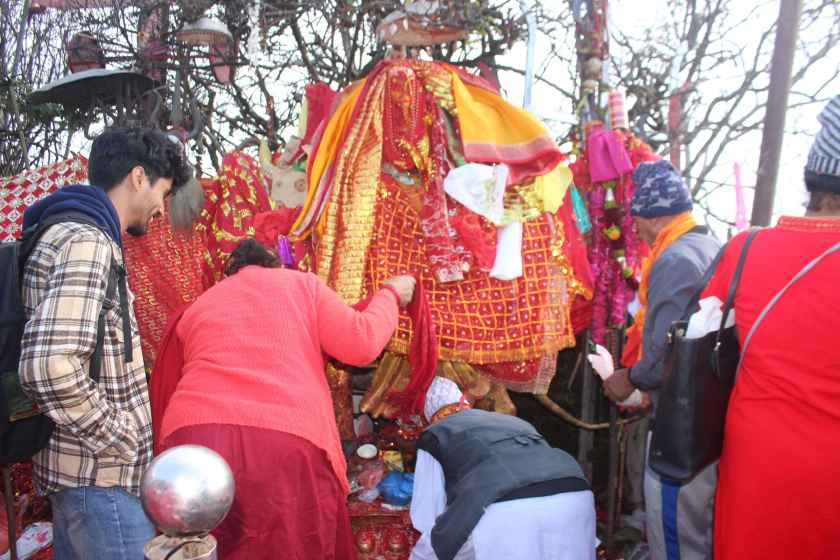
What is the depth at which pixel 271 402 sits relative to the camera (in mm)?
2293

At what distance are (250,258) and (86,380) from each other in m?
0.89

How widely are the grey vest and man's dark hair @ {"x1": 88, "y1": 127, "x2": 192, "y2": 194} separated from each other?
153 centimetres

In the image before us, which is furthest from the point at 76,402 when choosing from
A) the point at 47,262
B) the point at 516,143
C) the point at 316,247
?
the point at 516,143

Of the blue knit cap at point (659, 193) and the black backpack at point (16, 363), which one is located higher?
the blue knit cap at point (659, 193)

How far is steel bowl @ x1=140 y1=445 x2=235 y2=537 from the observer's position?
3.97 ft

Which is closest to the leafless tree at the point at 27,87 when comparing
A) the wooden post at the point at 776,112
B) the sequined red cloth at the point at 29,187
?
the sequined red cloth at the point at 29,187

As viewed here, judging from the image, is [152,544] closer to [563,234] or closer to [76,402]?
[76,402]

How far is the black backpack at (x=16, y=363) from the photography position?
6.51ft

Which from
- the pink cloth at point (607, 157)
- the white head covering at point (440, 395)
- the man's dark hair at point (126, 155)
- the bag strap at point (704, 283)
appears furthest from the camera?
the pink cloth at point (607, 157)

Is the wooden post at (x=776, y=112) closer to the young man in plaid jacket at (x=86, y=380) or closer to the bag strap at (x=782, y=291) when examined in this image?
the bag strap at (x=782, y=291)

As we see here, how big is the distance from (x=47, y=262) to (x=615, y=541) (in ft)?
12.0

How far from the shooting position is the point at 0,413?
198 centimetres

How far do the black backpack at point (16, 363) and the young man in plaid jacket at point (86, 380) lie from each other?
1.0 inches

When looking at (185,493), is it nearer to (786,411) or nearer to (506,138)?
(786,411)
